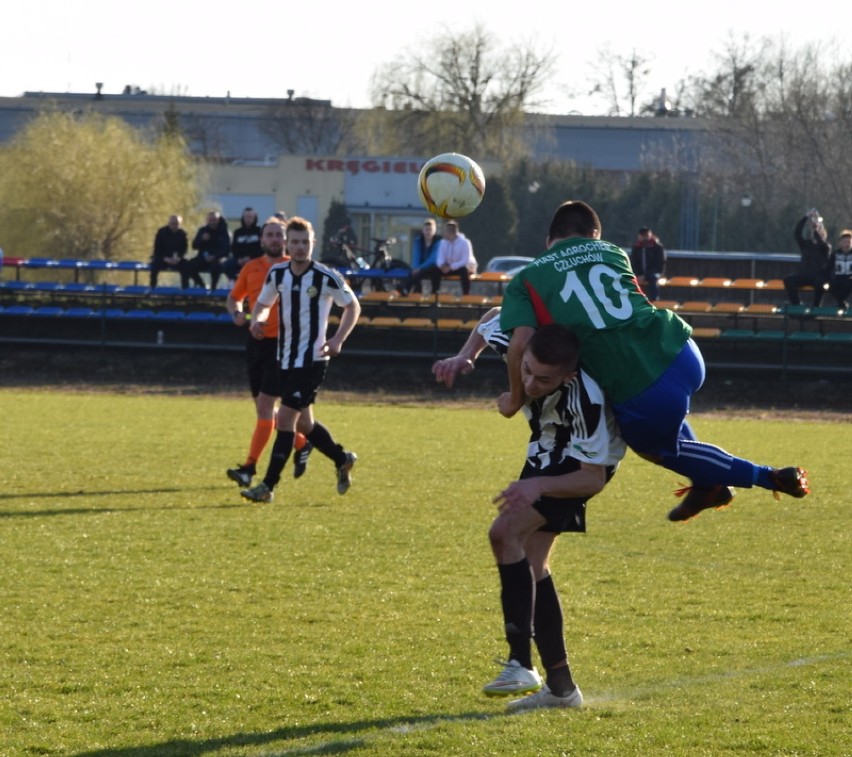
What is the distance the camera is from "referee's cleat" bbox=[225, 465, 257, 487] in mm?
10141

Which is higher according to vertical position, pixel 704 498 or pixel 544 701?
pixel 704 498

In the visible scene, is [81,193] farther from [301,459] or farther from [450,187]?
[450,187]

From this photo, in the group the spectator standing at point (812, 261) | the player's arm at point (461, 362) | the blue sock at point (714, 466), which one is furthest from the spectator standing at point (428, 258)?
the blue sock at point (714, 466)

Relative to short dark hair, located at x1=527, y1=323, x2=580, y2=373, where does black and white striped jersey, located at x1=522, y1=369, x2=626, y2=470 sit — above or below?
below

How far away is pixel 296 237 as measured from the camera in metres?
9.61

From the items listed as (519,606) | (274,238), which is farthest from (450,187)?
(274,238)

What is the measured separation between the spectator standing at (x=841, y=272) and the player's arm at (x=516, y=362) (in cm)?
1782

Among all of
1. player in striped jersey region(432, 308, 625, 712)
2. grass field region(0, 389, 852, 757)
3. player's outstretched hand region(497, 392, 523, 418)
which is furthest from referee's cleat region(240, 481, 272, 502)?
player's outstretched hand region(497, 392, 523, 418)

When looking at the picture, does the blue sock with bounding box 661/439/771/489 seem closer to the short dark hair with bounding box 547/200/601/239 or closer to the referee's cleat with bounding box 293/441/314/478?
the short dark hair with bounding box 547/200/601/239

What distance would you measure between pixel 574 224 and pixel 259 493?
5.34m

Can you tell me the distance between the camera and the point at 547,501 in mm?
4844

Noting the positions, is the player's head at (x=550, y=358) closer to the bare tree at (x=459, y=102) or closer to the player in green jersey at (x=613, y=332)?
the player in green jersey at (x=613, y=332)

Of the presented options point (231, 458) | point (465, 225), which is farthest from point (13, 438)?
point (465, 225)

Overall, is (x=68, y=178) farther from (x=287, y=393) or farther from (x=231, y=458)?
(x=287, y=393)
